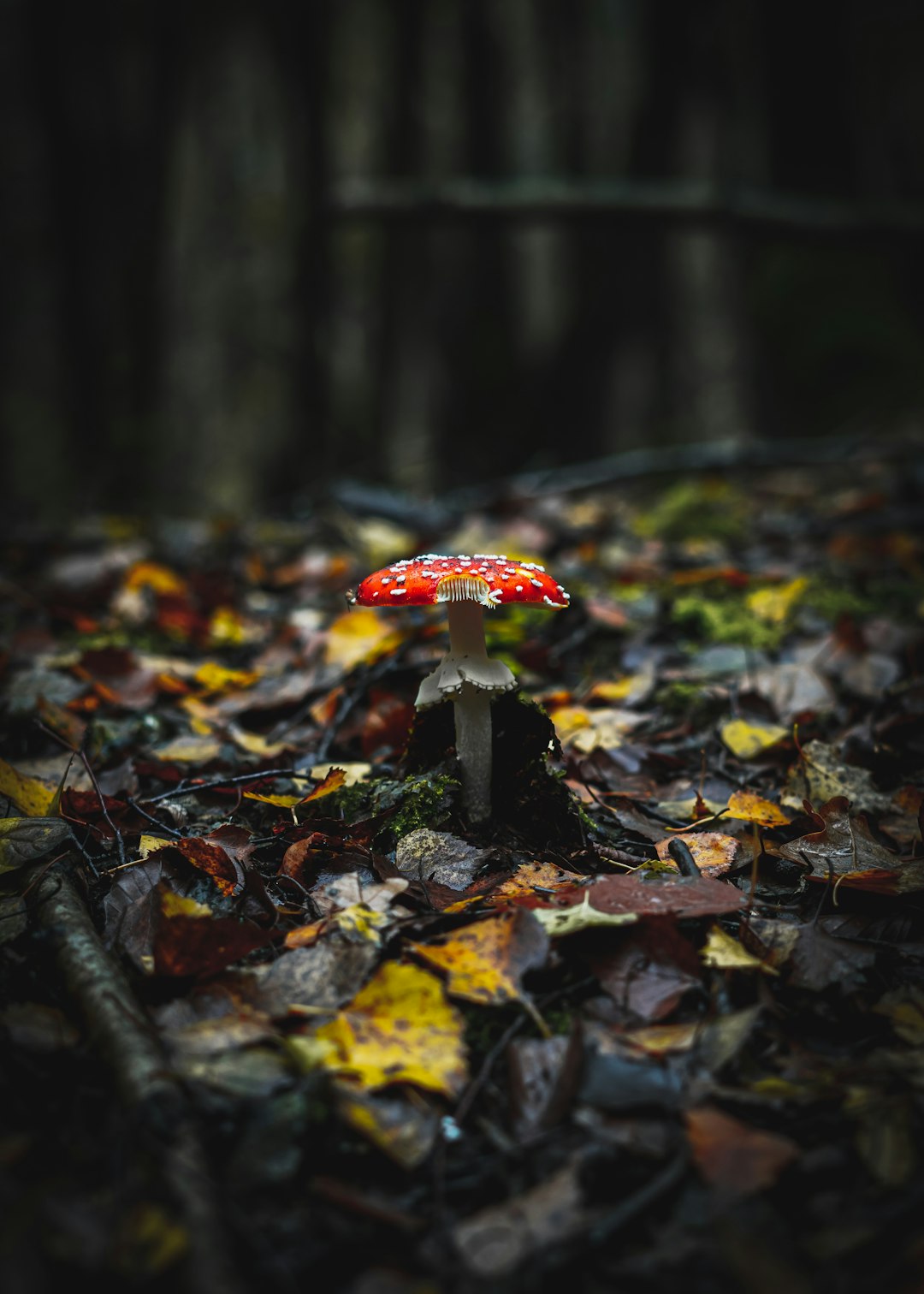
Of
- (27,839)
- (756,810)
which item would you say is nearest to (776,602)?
(756,810)

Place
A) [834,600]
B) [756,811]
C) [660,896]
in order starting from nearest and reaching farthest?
[660,896]
[756,811]
[834,600]

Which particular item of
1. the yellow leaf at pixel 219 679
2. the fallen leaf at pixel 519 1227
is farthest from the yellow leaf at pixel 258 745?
the fallen leaf at pixel 519 1227

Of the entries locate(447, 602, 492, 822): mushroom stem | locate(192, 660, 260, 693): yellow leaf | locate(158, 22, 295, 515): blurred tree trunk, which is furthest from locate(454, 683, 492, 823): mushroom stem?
locate(158, 22, 295, 515): blurred tree trunk

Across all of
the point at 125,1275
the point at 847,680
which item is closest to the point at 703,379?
the point at 847,680

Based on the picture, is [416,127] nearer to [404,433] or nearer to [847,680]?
[404,433]

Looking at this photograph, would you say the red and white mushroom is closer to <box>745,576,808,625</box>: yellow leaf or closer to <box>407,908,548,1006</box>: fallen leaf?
<box>407,908,548,1006</box>: fallen leaf

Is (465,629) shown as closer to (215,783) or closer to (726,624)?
(215,783)
